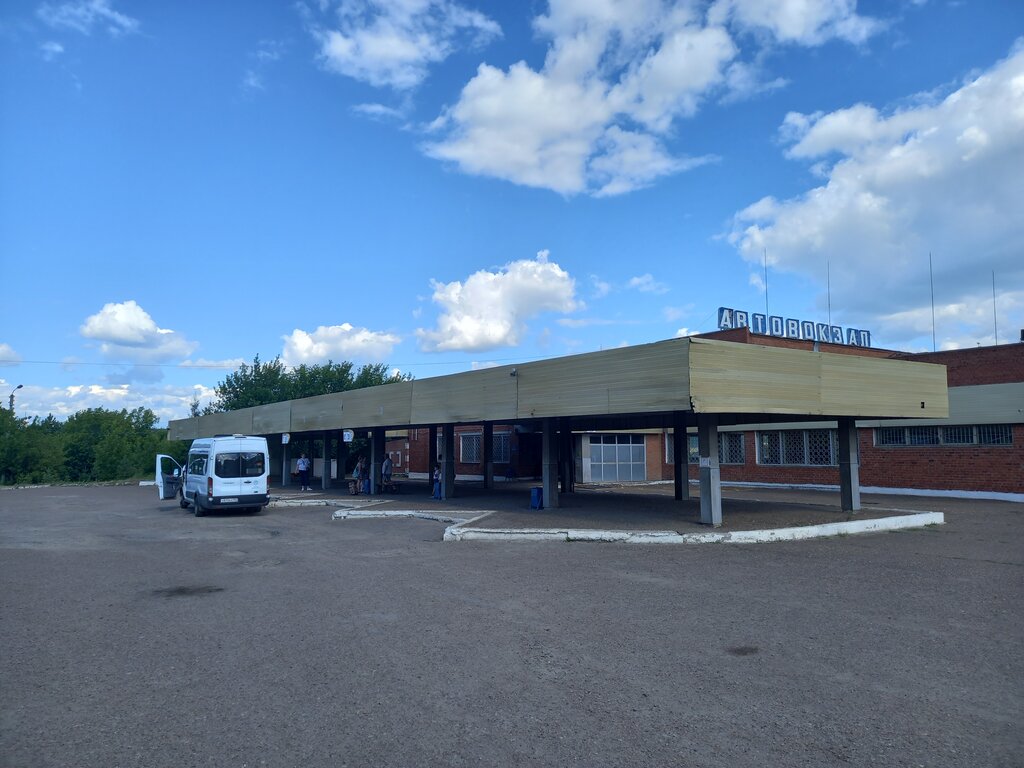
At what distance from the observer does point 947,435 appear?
26.6 metres

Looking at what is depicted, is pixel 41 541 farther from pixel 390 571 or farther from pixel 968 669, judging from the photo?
pixel 968 669

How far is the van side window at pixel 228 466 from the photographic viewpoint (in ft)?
75.1

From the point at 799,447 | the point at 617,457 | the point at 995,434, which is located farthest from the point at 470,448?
the point at 995,434

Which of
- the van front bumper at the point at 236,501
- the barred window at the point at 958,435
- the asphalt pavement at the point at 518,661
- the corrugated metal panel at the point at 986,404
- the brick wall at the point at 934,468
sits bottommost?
the asphalt pavement at the point at 518,661

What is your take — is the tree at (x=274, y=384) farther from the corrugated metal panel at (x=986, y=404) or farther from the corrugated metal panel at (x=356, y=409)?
the corrugated metal panel at (x=986, y=404)

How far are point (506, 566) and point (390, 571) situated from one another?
2001 mm

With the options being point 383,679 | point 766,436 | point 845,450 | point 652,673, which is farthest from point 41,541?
point 766,436

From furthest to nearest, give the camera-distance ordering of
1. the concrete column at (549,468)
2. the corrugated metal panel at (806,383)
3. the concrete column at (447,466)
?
the concrete column at (447,466) → the concrete column at (549,468) → the corrugated metal panel at (806,383)

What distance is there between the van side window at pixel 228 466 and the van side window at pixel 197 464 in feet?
2.83

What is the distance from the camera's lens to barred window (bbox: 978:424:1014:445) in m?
24.7

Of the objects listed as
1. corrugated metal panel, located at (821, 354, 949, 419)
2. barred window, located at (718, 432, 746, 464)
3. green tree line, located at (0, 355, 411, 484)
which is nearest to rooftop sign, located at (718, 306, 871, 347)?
barred window, located at (718, 432, 746, 464)

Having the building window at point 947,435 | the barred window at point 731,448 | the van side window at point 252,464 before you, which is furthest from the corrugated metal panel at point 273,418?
the building window at point 947,435

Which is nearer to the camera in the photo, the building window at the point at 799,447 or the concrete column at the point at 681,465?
the concrete column at the point at 681,465

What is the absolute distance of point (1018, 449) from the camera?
80.1 feet
